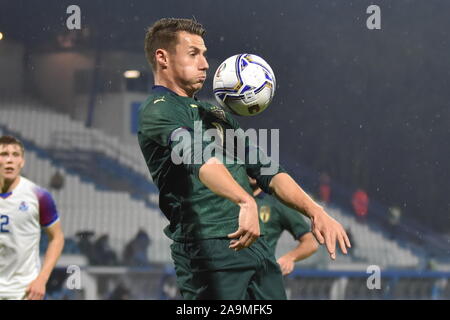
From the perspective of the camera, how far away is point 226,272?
10.9 ft

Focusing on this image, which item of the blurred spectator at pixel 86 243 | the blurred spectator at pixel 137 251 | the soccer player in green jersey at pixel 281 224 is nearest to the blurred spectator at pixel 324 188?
the blurred spectator at pixel 137 251

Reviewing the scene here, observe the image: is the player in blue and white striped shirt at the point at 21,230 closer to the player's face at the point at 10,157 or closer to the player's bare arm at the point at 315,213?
the player's face at the point at 10,157

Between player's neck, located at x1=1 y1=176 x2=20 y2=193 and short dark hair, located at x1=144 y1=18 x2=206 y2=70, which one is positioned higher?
short dark hair, located at x1=144 y1=18 x2=206 y2=70

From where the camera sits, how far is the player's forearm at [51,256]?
17.7ft

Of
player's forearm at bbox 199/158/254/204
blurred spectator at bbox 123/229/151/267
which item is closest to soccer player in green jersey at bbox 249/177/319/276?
Answer: player's forearm at bbox 199/158/254/204

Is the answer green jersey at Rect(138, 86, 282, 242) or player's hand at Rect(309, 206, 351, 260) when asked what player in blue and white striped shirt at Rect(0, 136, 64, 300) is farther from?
player's hand at Rect(309, 206, 351, 260)

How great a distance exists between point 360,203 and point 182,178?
7973mm

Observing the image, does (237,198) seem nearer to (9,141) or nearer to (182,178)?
A: (182,178)

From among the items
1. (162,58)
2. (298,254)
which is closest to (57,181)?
(298,254)

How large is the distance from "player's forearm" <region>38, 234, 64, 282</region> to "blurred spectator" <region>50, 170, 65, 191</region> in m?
4.80

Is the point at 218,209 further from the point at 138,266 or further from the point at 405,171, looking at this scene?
the point at 405,171

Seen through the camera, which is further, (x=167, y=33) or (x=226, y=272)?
(x=167, y=33)

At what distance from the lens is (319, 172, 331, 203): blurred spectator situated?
10.8 meters

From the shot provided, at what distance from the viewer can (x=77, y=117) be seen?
Result: 11.1m
